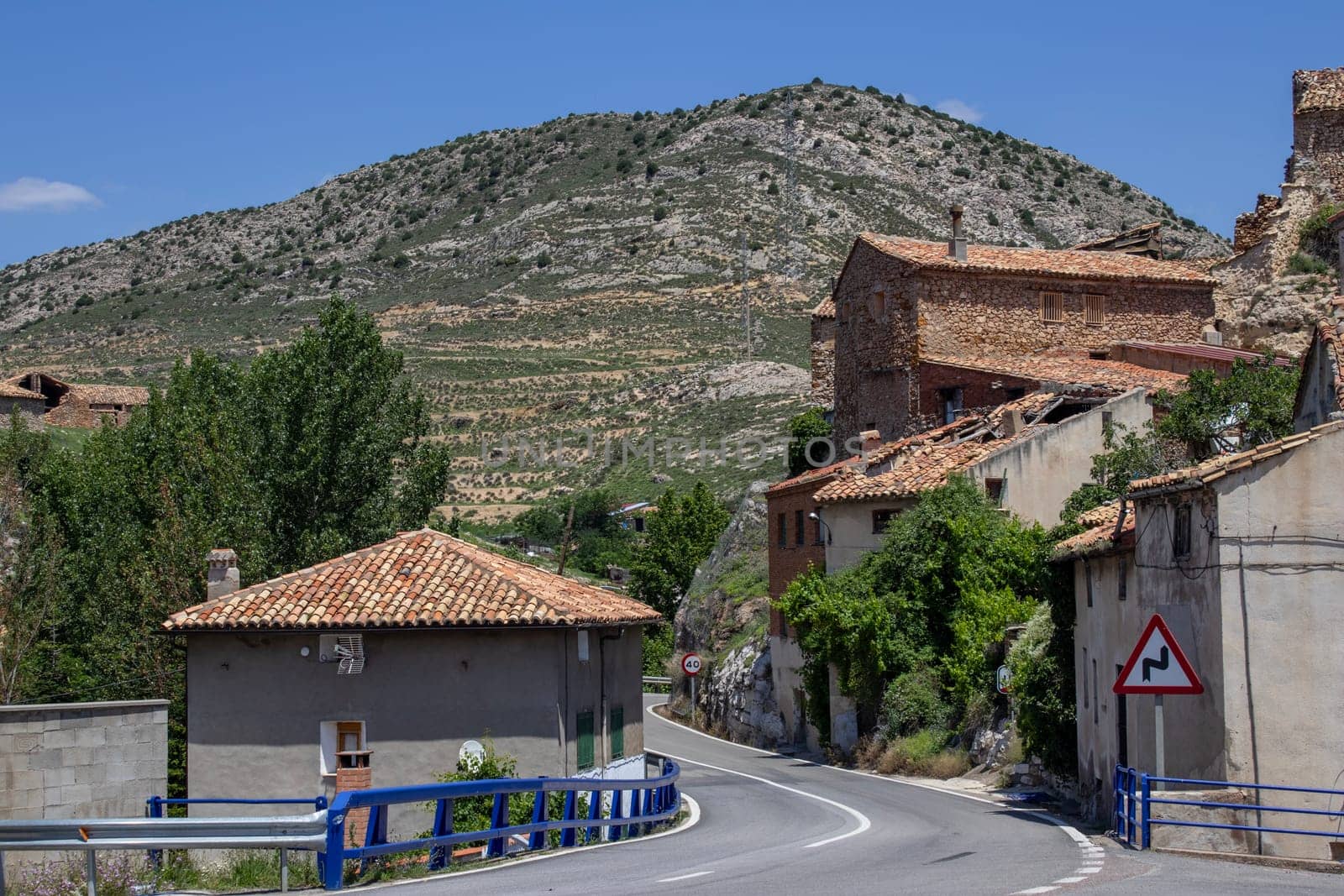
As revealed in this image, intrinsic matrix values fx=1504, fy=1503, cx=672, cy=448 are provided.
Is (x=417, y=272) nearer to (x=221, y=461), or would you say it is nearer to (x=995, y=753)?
(x=221, y=461)

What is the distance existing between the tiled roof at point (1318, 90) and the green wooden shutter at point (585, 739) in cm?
4047

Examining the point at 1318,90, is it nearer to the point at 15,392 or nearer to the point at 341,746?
the point at 341,746

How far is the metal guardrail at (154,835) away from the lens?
13133 mm

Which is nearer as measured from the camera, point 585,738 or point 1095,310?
point 585,738

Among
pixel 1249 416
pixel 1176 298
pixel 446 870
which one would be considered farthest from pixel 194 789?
pixel 1176 298

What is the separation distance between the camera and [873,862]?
52.0ft

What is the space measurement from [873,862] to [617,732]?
13865 mm

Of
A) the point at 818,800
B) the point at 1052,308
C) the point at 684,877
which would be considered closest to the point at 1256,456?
the point at 684,877

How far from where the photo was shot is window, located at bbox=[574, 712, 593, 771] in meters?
26.5

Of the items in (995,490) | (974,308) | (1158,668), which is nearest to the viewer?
(1158,668)

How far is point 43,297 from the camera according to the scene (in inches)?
6019

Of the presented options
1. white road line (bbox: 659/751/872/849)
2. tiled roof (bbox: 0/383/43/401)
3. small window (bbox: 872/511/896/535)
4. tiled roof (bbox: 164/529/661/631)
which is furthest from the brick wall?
tiled roof (bbox: 0/383/43/401)

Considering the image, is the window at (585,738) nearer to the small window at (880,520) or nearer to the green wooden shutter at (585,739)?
the green wooden shutter at (585,739)

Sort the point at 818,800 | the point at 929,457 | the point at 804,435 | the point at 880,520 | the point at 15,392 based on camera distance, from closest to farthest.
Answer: the point at 818,800 → the point at 880,520 → the point at 929,457 → the point at 804,435 → the point at 15,392
